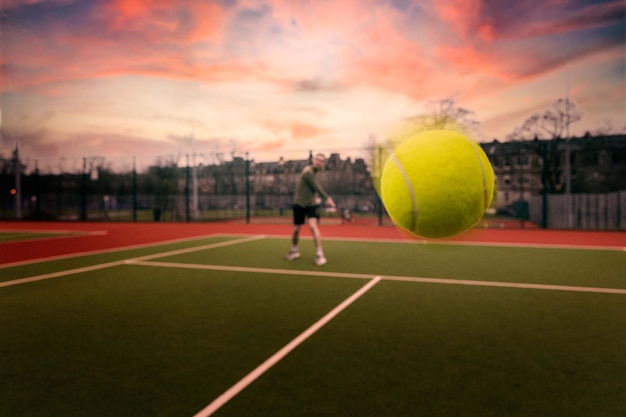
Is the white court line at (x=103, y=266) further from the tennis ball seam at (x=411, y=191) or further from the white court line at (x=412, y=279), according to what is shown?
the tennis ball seam at (x=411, y=191)

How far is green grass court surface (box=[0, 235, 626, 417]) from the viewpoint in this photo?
249 centimetres

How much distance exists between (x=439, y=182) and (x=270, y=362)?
1774 millimetres

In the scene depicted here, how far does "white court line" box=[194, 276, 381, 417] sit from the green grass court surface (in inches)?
0.5

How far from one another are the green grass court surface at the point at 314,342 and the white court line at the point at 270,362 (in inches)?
0.5

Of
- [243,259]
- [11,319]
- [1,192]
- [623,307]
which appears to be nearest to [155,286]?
[11,319]

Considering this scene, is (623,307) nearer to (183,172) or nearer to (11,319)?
(11,319)

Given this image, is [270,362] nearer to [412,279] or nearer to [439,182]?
[439,182]

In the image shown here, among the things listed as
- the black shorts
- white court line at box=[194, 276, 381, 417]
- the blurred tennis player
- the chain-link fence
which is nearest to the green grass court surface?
white court line at box=[194, 276, 381, 417]

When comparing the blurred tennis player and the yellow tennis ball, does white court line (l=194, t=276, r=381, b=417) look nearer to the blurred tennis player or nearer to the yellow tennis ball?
the yellow tennis ball

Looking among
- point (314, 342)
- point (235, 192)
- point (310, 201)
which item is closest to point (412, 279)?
point (310, 201)

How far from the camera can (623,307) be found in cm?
454

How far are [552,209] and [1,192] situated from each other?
3349 centimetres

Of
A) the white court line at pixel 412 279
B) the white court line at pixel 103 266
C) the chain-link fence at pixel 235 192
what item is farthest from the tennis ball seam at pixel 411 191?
the chain-link fence at pixel 235 192

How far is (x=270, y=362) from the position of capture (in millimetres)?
3064
